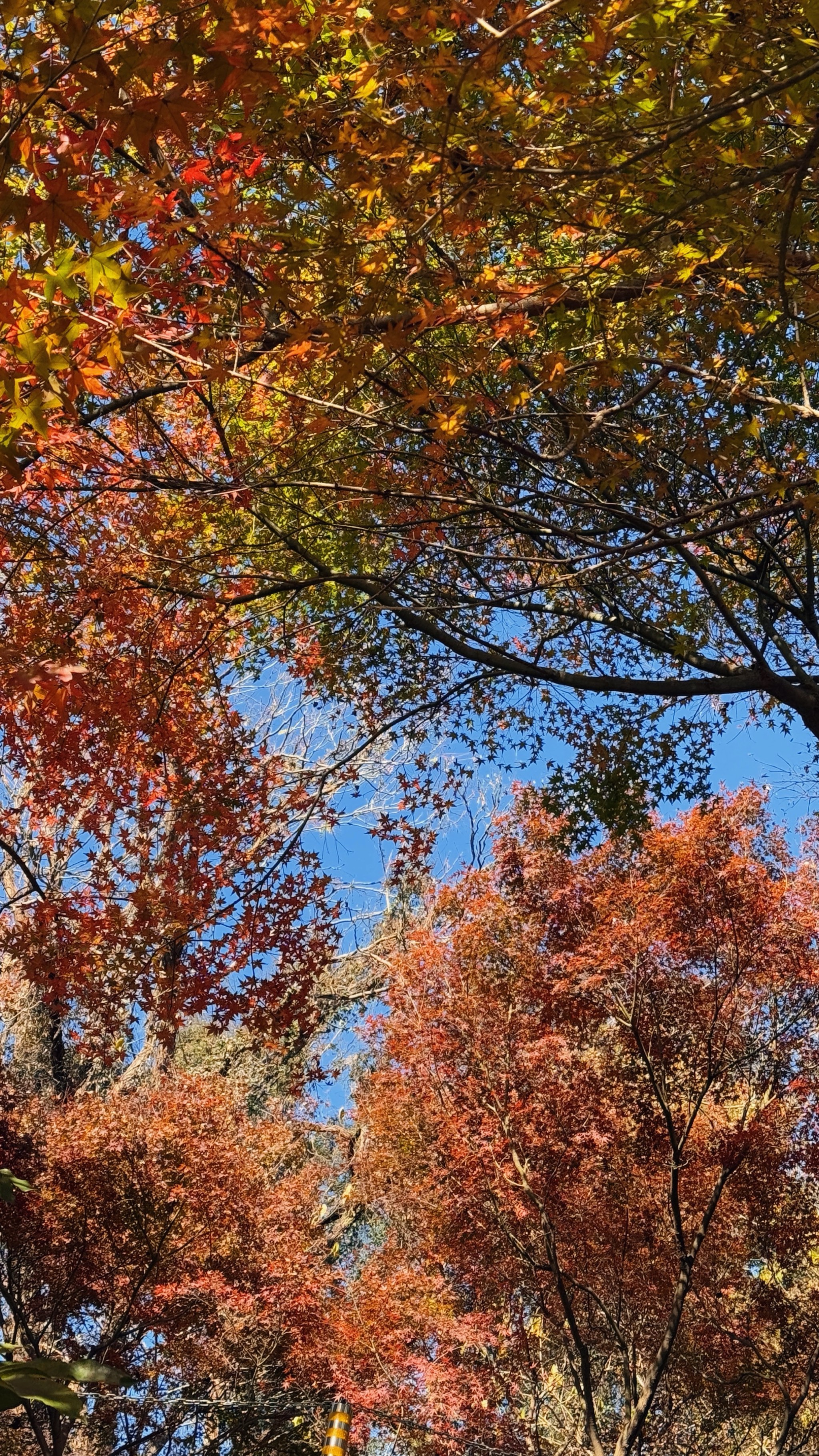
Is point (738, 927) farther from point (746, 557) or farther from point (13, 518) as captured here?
point (13, 518)

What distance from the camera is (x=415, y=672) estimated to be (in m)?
7.21

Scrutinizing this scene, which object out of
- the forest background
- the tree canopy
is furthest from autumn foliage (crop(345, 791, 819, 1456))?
the tree canopy

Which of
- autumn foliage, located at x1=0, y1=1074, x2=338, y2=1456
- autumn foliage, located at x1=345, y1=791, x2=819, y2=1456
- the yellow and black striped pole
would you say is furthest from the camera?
autumn foliage, located at x1=0, y1=1074, x2=338, y2=1456

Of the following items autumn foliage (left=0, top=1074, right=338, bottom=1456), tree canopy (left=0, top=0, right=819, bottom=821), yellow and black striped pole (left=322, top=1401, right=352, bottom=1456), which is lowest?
yellow and black striped pole (left=322, top=1401, right=352, bottom=1456)

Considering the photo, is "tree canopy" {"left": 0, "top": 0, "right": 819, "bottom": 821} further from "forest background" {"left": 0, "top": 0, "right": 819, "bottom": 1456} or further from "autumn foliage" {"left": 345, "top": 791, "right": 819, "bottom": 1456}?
"autumn foliage" {"left": 345, "top": 791, "right": 819, "bottom": 1456}

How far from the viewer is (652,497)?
5.89 metres

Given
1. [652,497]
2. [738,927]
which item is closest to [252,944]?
[652,497]

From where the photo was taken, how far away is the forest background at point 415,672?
2773 mm

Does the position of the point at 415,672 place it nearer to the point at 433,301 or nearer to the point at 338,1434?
the point at 433,301

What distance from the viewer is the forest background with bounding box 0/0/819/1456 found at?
277 cm

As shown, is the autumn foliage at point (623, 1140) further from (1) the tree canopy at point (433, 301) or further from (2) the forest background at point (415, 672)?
(1) the tree canopy at point (433, 301)

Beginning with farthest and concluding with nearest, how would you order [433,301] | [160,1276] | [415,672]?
[160,1276] → [415,672] → [433,301]

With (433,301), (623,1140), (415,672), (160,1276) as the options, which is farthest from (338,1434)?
(433,301)

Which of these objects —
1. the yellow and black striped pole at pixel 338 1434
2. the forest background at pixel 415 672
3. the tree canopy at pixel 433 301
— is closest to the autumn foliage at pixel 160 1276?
the forest background at pixel 415 672
